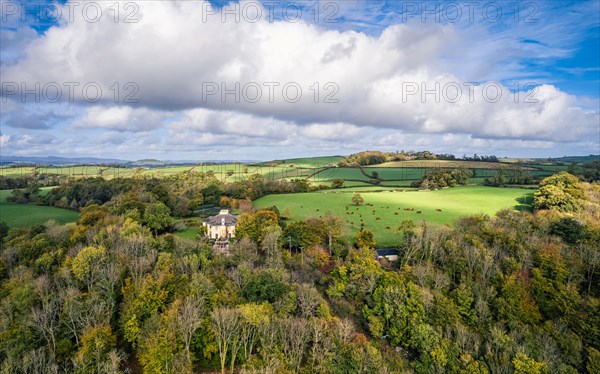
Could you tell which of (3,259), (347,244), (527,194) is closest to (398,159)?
(527,194)

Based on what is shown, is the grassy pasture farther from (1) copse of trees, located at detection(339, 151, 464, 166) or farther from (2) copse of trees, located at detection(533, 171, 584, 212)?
(2) copse of trees, located at detection(533, 171, 584, 212)

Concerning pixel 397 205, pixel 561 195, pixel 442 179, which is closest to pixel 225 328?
pixel 397 205

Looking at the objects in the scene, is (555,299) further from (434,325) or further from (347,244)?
(347,244)

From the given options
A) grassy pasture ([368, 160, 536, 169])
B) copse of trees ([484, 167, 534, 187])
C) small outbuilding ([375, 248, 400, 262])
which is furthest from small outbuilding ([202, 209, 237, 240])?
grassy pasture ([368, 160, 536, 169])

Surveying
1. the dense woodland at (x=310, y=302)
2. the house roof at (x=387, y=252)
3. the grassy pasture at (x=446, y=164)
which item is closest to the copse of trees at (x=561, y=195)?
the dense woodland at (x=310, y=302)

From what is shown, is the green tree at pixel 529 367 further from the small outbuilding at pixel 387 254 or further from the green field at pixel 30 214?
the green field at pixel 30 214

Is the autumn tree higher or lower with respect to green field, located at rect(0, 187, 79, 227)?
lower

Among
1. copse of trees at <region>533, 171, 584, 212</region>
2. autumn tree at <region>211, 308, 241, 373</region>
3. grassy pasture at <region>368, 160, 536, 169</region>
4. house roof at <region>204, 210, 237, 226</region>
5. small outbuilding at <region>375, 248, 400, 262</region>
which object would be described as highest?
grassy pasture at <region>368, 160, 536, 169</region>
